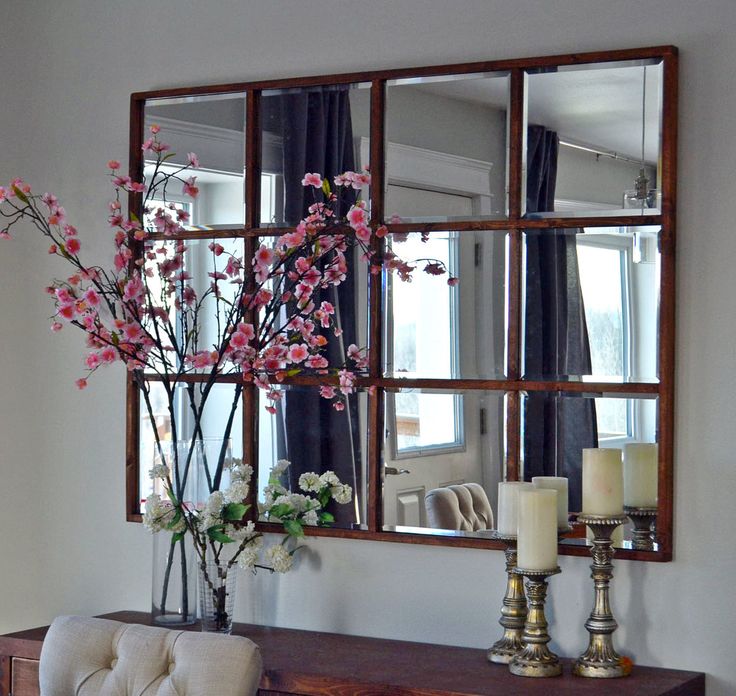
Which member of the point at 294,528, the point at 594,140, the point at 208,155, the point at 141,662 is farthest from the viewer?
the point at 208,155

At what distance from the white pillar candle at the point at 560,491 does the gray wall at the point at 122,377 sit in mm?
121

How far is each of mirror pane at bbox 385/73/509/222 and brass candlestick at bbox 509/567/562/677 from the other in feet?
2.58

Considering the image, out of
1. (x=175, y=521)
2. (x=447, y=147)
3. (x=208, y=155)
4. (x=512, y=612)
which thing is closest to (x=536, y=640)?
(x=512, y=612)

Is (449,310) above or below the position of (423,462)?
above

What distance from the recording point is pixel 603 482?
2.41m

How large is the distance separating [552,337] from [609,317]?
0.13m

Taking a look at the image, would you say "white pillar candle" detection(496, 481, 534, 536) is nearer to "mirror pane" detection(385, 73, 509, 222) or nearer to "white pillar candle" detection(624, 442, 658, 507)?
"white pillar candle" detection(624, 442, 658, 507)

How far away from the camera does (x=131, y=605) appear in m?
3.05

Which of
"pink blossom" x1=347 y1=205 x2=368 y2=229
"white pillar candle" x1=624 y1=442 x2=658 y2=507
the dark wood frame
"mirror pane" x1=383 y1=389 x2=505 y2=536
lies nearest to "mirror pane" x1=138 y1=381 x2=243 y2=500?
the dark wood frame

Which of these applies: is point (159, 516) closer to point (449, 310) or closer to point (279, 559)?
point (279, 559)

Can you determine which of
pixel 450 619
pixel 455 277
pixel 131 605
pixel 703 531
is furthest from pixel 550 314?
pixel 131 605

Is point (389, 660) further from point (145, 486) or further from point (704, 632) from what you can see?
point (145, 486)

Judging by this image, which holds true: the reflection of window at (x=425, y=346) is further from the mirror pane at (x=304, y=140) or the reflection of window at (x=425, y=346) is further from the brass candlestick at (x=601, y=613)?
the brass candlestick at (x=601, y=613)

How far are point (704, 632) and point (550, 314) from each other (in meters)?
0.72
